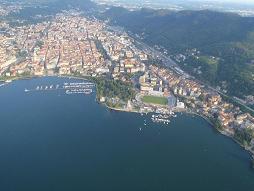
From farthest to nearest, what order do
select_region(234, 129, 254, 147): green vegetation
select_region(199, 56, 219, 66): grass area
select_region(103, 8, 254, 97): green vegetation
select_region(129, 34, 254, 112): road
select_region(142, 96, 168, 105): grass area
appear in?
select_region(199, 56, 219, 66): grass area, select_region(103, 8, 254, 97): green vegetation, select_region(129, 34, 254, 112): road, select_region(142, 96, 168, 105): grass area, select_region(234, 129, 254, 147): green vegetation

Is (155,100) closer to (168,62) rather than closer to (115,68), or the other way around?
(115,68)

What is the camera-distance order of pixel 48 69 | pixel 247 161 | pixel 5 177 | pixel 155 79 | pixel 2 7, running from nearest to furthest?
pixel 5 177 → pixel 247 161 → pixel 155 79 → pixel 48 69 → pixel 2 7

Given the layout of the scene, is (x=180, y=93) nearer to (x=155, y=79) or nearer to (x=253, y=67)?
(x=155, y=79)

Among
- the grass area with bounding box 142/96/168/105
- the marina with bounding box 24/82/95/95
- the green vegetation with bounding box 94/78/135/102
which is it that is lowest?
the grass area with bounding box 142/96/168/105

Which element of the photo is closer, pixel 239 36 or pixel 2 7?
pixel 239 36

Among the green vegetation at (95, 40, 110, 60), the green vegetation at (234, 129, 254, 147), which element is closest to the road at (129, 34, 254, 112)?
the green vegetation at (234, 129, 254, 147)

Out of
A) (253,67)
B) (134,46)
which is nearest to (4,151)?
(253,67)

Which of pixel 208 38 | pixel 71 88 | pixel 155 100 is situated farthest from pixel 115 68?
pixel 208 38

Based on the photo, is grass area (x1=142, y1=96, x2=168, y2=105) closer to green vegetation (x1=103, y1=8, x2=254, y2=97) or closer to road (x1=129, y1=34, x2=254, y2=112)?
road (x1=129, y1=34, x2=254, y2=112)
